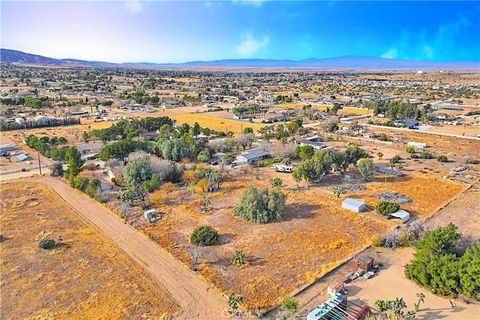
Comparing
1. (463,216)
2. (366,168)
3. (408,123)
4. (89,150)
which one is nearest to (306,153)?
(366,168)

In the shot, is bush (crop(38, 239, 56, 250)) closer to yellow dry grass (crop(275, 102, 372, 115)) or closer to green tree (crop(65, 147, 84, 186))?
green tree (crop(65, 147, 84, 186))

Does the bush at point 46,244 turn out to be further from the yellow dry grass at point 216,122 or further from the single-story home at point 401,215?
the yellow dry grass at point 216,122

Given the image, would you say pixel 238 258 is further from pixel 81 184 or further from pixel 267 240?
pixel 81 184

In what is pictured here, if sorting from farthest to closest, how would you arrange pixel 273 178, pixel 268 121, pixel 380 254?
pixel 268 121 < pixel 273 178 < pixel 380 254

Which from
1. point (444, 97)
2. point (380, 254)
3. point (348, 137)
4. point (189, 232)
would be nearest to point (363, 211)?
point (380, 254)

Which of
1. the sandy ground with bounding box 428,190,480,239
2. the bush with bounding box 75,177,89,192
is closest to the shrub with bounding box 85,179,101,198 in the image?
the bush with bounding box 75,177,89,192

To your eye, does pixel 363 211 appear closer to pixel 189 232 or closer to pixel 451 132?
pixel 189 232

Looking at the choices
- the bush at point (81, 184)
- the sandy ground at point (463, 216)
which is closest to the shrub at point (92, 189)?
the bush at point (81, 184)
